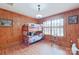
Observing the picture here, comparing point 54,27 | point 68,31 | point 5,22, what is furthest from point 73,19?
point 5,22

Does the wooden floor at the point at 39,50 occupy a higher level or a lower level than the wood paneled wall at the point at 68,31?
lower

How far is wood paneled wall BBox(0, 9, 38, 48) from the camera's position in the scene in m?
2.22

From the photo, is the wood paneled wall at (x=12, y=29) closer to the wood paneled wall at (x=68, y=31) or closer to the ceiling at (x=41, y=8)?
the ceiling at (x=41, y=8)

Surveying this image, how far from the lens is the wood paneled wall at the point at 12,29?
222 centimetres

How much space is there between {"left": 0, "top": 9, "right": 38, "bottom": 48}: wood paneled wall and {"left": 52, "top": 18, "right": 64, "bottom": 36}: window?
37cm

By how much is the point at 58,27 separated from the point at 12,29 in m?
0.88

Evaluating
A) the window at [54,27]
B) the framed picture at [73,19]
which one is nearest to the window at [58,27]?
the window at [54,27]

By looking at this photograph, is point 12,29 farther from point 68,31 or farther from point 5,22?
point 68,31

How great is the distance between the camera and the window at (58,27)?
2273 mm

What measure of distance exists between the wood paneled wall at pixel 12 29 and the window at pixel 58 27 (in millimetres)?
365

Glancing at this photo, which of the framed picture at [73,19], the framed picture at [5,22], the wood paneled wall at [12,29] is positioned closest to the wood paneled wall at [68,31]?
the framed picture at [73,19]

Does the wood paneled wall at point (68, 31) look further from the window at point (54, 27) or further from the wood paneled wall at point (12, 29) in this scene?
the wood paneled wall at point (12, 29)

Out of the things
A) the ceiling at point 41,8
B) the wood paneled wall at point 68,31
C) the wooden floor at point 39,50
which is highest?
the ceiling at point 41,8
